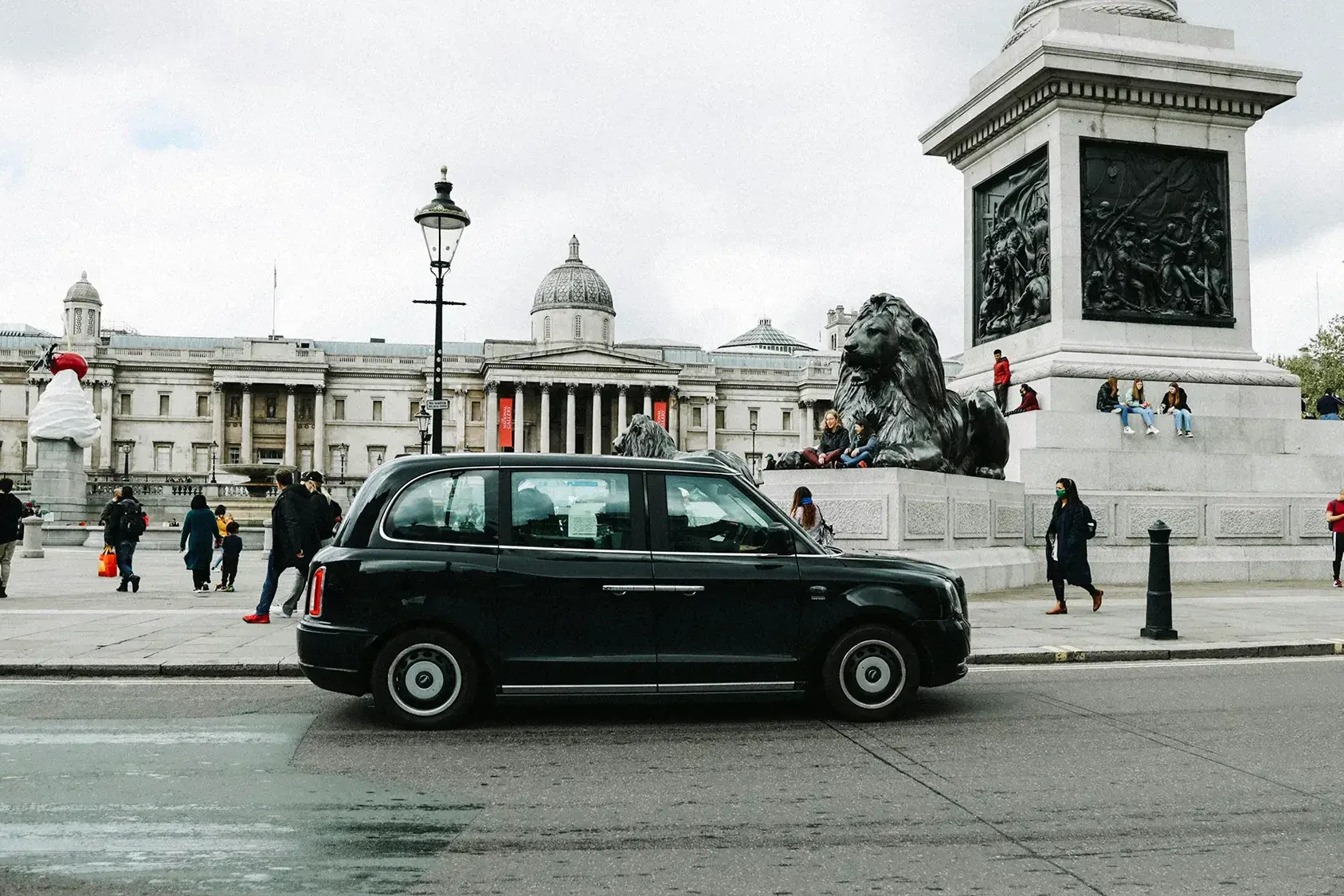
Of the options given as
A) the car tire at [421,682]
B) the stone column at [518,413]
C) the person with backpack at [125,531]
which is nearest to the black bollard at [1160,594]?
the car tire at [421,682]

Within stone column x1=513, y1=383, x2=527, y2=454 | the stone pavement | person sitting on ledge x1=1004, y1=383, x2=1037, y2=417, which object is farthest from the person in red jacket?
stone column x1=513, y1=383, x2=527, y2=454

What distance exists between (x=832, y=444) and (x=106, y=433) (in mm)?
93328

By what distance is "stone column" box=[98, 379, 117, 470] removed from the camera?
93438 millimetres

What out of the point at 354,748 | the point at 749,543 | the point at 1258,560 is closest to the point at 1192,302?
the point at 1258,560

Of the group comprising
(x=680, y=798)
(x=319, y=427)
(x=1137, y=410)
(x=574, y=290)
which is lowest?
(x=680, y=798)

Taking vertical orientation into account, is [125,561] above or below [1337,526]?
below

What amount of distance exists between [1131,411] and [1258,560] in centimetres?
281

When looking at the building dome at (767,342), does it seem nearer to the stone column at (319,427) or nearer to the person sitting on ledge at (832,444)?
the stone column at (319,427)

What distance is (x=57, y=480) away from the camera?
36.1m

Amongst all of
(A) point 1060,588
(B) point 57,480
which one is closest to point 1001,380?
(A) point 1060,588

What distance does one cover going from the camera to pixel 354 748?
5.80 meters

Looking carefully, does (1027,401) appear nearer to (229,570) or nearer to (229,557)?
(229,557)

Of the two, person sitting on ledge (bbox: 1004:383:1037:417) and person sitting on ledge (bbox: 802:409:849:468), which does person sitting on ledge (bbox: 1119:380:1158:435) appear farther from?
person sitting on ledge (bbox: 802:409:849:468)

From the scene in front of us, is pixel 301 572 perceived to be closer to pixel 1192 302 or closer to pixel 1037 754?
pixel 1037 754
